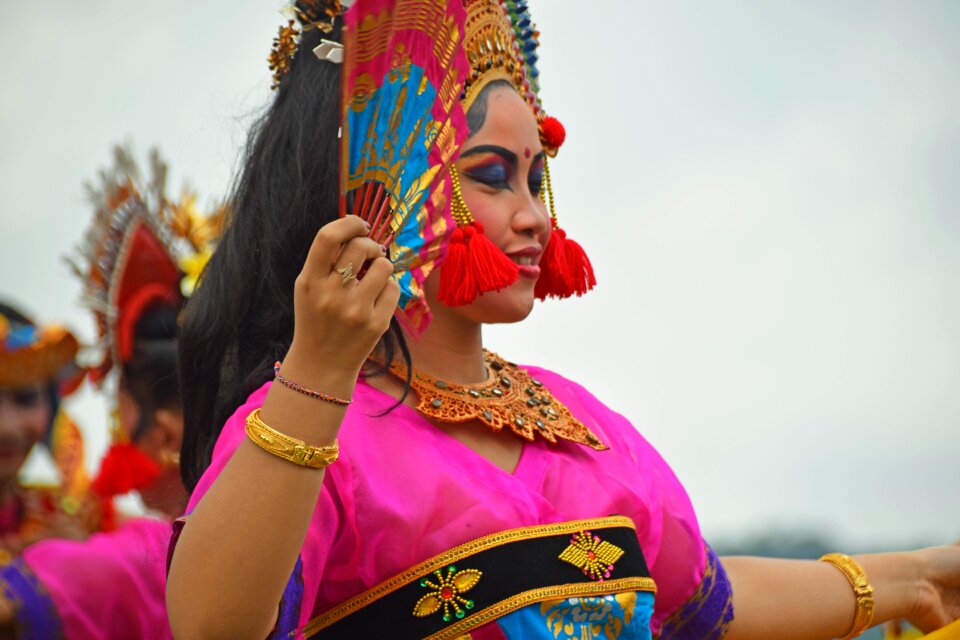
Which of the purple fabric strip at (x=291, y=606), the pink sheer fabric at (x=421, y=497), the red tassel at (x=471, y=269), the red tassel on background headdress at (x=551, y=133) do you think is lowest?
the purple fabric strip at (x=291, y=606)

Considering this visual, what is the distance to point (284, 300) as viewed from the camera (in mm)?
2455

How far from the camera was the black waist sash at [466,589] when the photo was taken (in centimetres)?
214

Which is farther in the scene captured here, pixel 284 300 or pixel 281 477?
pixel 284 300

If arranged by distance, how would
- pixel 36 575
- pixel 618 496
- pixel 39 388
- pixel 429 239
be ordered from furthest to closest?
pixel 39 388 < pixel 36 575 < pixel 618 496 < pixel 429 239

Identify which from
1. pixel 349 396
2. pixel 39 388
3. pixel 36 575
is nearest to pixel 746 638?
pixel 349 396

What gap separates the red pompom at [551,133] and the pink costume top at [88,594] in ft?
5.31

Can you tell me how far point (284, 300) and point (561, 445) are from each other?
55cm

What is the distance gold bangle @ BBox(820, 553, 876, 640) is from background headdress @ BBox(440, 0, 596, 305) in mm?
803

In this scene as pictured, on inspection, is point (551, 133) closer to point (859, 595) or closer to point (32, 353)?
point (859, 595)

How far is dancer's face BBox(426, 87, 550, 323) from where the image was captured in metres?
2.43

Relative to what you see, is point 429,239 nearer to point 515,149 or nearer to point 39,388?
point 515,149

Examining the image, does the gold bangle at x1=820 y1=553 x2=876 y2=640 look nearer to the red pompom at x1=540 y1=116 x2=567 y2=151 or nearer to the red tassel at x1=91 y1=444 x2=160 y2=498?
the red pompom at x1=540 y1=116 x2=567 y2=151

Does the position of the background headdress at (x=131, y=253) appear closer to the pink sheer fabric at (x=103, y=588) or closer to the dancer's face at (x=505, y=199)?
the pink sheer fabric at (x=103, y=588)

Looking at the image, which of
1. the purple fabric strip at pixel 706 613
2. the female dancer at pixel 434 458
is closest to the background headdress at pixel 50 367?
the female dancer at pixel 434 458
